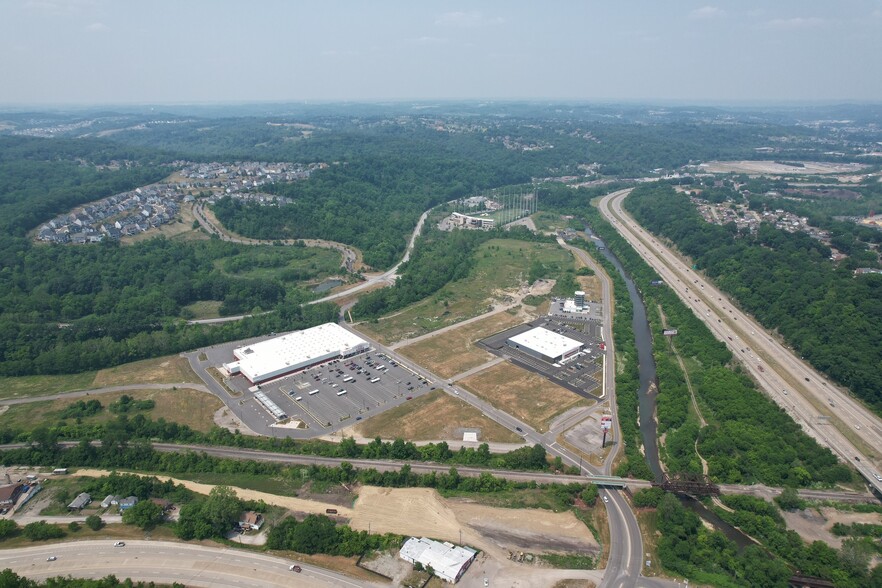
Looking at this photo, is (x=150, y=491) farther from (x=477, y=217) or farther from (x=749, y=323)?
(x=477, y=217)

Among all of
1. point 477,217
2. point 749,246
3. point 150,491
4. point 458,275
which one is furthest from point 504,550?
point 477,217

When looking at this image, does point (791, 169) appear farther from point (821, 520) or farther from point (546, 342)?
point (821, 520)

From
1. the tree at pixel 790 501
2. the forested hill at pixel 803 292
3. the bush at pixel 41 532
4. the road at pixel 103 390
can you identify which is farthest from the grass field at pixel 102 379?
the forested hill at pixel 803 292

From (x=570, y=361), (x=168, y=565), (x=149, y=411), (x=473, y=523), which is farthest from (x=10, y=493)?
(x=570, y=361)

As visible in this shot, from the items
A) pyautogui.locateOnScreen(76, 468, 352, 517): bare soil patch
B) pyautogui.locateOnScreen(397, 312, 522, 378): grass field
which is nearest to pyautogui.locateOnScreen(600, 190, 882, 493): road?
pyautogui.locateOnScreen(397, 312, 522, 378): grass field

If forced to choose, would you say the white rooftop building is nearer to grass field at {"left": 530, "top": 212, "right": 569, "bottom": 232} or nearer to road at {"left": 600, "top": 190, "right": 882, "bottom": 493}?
road at {"left": 600, "top": 190, "right": 882, "bottom": 493}

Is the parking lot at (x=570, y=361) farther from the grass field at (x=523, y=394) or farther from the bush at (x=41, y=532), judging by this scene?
the bush at (x=41, y=532)
